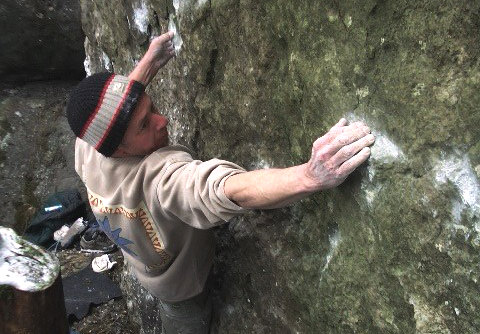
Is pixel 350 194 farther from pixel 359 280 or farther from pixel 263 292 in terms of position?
pixel 263 292

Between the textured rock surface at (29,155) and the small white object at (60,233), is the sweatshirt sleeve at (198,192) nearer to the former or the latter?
the small white object at (60,233)

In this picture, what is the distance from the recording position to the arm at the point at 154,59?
9.64 feet

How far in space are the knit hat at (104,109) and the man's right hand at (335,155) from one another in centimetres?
88

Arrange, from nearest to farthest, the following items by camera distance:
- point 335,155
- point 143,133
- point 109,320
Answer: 1. point 335,155
2. point 143,133
3. point 109,320

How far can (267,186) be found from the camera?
178 centimetres

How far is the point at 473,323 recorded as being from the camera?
167cm

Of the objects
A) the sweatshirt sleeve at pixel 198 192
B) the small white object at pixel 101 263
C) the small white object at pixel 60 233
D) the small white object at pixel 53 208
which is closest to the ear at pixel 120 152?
the sweatshirt sleeve at pixel 198 192

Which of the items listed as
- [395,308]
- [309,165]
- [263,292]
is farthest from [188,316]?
[309,165]

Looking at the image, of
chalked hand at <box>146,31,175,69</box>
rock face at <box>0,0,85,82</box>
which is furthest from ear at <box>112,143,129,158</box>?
rock face at <box>0,0,85,82</box>

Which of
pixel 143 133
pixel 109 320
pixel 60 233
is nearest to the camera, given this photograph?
pixel 143 133

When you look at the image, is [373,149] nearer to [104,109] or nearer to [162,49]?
[104,109]

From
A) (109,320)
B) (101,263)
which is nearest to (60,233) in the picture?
(101,263)

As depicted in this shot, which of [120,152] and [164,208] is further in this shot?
[120,152]

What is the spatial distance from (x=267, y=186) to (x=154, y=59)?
1.54m
